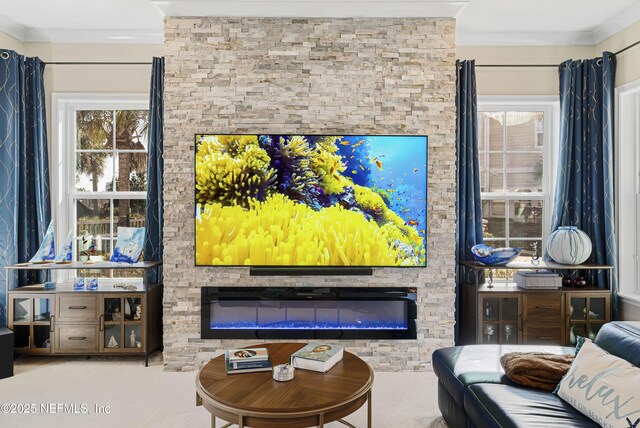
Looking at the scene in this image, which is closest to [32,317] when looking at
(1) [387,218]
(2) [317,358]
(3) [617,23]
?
(2) [317,358]

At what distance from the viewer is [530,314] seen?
328 cm

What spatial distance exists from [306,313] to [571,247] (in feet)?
6.97

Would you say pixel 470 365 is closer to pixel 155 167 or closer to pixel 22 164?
pixel 155 167

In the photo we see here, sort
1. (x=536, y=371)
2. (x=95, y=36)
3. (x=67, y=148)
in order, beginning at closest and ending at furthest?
(x=536, y=371) → (x=95, y=36) → (x=67, y=148)

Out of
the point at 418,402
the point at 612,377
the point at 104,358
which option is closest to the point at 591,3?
the point at 612,377

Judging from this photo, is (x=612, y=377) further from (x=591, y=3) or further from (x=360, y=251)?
(x=591, y=3)

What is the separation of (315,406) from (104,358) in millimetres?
2442

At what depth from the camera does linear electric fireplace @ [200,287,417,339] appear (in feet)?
10.5

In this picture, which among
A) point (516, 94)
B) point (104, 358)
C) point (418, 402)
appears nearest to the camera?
point (418, 402)

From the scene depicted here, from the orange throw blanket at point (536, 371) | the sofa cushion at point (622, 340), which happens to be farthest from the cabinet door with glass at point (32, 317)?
the sofa cushion at point (622, 340)

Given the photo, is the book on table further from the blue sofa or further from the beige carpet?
the blue sofa

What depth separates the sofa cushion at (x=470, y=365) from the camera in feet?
6.69

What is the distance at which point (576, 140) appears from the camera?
11.7 feet

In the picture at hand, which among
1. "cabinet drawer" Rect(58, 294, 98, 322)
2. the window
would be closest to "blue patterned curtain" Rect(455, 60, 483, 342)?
the window
